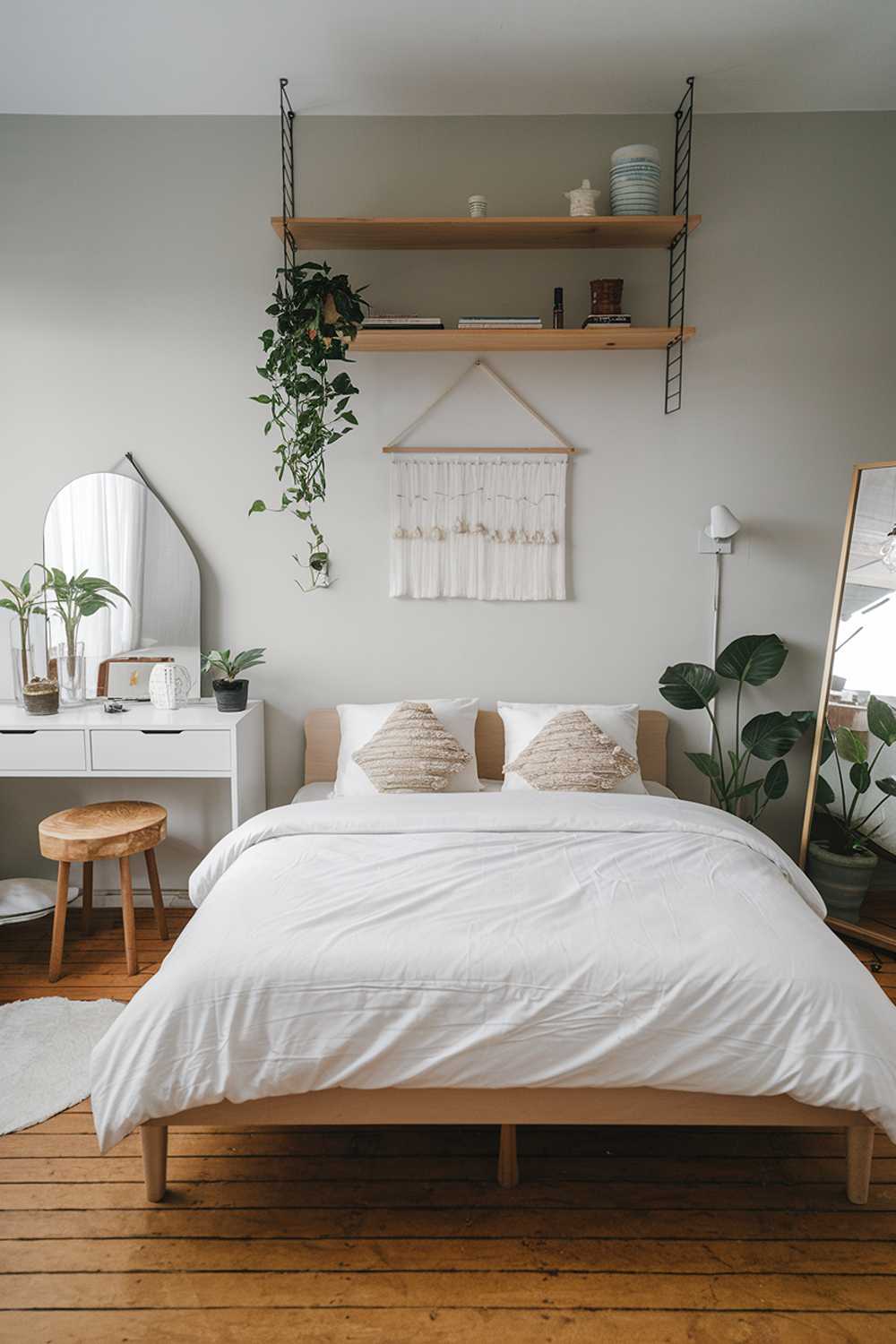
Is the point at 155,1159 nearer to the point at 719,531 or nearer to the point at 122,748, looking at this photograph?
the point at 122,748

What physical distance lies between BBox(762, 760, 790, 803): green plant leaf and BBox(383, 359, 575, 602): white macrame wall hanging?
105 centimetres

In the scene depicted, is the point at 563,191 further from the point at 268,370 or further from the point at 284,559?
the point at 284,559

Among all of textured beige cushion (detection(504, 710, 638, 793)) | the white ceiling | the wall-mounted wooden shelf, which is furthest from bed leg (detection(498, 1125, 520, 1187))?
the white ceiling

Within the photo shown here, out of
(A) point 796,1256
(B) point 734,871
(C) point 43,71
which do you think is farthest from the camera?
(C) point 43,71

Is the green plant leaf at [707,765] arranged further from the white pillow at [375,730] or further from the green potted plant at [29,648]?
the green potted plant at [29,648]

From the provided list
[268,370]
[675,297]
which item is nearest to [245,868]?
[268,370]

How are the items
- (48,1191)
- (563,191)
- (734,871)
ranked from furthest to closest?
(563,191) → (734,871) → (48,1191)

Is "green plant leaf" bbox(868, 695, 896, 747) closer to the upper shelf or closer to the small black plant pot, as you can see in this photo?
the upper shelf

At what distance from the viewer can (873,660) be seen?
3195 mm

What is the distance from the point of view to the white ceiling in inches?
106

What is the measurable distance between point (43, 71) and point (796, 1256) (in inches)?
160

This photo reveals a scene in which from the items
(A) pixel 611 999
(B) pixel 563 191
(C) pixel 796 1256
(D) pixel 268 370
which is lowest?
(C) pixel 796 1256

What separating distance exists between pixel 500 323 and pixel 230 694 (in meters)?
1.67

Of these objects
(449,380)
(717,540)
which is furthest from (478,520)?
(717,540)
